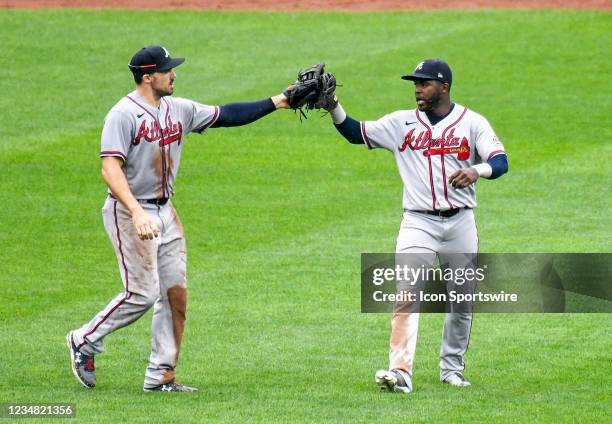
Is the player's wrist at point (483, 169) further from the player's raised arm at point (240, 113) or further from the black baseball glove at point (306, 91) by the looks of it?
the player's raised arm at point (240, 113)

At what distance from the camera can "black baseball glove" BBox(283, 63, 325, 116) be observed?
8.23 m

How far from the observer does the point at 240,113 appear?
8.22m

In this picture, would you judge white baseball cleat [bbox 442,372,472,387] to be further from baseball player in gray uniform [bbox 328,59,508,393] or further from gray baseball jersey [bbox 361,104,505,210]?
gray baseball jersey [bbox 361,104,505,210]

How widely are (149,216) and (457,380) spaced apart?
81.4 inches

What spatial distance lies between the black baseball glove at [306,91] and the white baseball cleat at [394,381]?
1.71 meters

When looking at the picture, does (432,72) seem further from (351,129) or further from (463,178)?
(463,178)

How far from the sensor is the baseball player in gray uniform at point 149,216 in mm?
7709

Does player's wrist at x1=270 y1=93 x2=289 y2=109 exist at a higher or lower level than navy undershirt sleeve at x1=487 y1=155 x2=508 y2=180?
higher

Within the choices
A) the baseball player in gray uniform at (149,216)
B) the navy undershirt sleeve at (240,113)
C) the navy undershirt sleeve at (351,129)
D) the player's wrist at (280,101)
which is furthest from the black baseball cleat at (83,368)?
the navy undershirt sleeve at (351,129)

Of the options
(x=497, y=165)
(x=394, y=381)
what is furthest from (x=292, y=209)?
(x=394, y=381)

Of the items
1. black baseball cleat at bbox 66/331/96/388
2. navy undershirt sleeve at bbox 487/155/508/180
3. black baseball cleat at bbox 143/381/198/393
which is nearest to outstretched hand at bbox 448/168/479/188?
navy undershirt sleeve at bbox 487/155/508/180

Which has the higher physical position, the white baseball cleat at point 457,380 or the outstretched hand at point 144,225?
the outstretched hand at point 144,225

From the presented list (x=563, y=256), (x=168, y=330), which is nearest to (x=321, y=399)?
(x=168, y=330)

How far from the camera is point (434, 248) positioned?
805 cm
